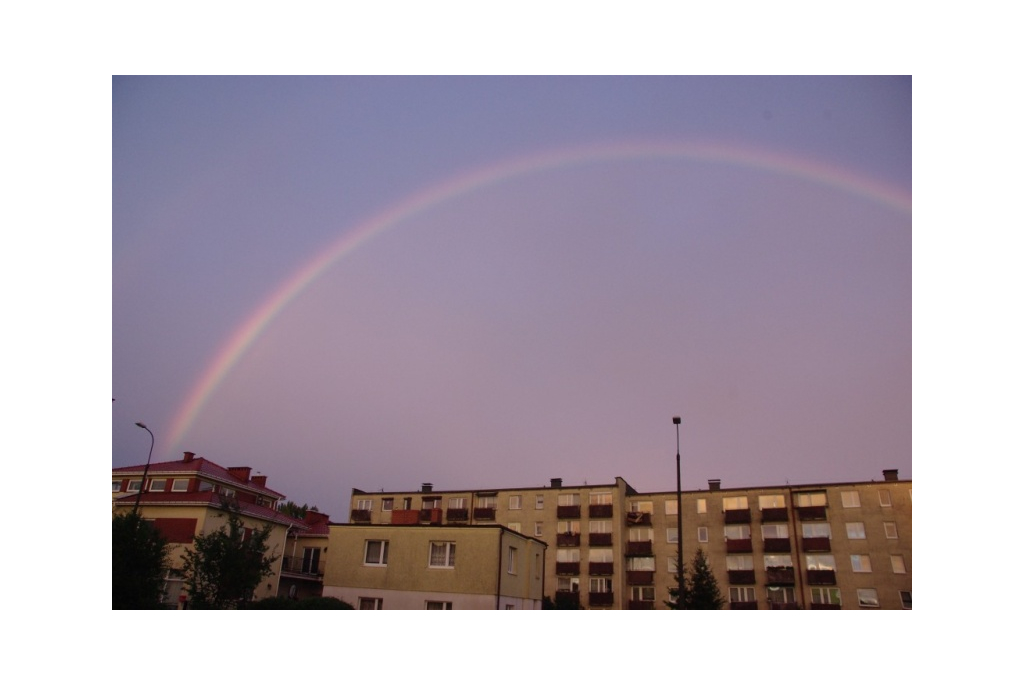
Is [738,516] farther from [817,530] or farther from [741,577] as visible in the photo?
[817,530]

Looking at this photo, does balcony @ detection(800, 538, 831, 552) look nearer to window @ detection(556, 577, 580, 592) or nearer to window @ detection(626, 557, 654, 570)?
window @ detection(626, 557, 654, 570)

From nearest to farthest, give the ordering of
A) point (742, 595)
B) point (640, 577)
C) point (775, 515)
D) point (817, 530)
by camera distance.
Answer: point (817, 530), point (742, 595), point (775, 515), point (640, 577)

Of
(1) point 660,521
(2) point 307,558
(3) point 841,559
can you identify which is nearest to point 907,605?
(3) point 841,559

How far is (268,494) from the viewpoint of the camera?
177 ft

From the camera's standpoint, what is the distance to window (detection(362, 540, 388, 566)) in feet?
101

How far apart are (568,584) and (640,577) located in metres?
6.40

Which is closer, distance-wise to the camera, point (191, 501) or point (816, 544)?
point (191, 501)

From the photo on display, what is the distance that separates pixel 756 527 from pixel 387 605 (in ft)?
126

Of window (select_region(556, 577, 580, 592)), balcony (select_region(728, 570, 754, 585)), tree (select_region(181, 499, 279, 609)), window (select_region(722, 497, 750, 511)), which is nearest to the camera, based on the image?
tree (select_region(181, 499, 279, 609))

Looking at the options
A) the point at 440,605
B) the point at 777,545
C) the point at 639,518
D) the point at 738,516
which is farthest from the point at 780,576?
the point at 440,605

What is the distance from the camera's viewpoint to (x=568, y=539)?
61750mm

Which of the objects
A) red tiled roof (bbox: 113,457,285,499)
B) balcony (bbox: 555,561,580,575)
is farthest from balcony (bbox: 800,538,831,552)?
red tiled roof (bbox: 113,457,285,499)

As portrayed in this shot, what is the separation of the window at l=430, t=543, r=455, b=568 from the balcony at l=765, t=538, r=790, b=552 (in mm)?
36436

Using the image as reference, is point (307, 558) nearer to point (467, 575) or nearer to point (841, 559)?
point (467, 575)
